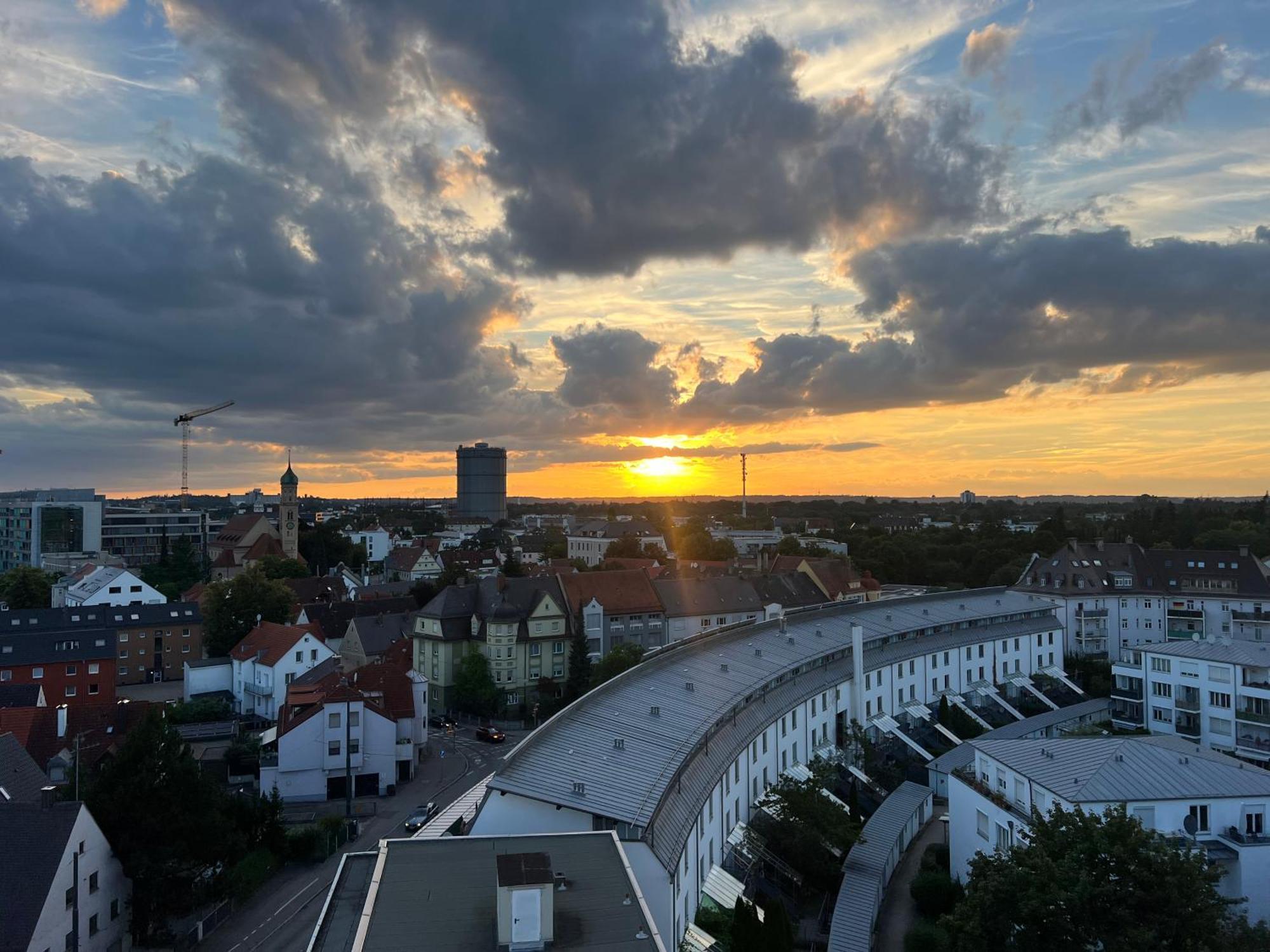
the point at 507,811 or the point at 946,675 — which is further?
the point at 946,675

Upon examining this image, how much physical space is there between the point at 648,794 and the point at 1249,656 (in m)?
37.0

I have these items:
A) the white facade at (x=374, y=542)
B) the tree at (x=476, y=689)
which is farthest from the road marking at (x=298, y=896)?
the white facade at (x=374, y=542)

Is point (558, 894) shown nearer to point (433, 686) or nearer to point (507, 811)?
point (507, 811)

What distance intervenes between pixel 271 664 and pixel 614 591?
83.2 feet

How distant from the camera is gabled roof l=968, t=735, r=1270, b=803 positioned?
26.9m

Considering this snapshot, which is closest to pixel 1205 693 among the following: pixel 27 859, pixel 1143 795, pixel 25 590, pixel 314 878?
pixel 1143 795

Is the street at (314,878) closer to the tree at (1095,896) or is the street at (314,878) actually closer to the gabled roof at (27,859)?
the gabled roof at (27,859)


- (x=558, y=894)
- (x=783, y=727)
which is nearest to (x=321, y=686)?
(x=783, y=727)

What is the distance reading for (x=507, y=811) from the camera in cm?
2334

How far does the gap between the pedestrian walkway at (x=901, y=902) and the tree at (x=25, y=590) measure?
8907 cm

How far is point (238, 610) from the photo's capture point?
74.3 m

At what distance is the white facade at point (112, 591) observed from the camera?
7900 cm

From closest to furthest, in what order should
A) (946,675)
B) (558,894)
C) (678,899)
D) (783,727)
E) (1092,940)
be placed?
(558,894) → (1092,940) → (678,899) → (783,727) → (946,675)

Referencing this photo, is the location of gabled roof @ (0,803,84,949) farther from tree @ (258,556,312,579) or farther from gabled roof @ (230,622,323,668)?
tree @ (258,556,312,579)
